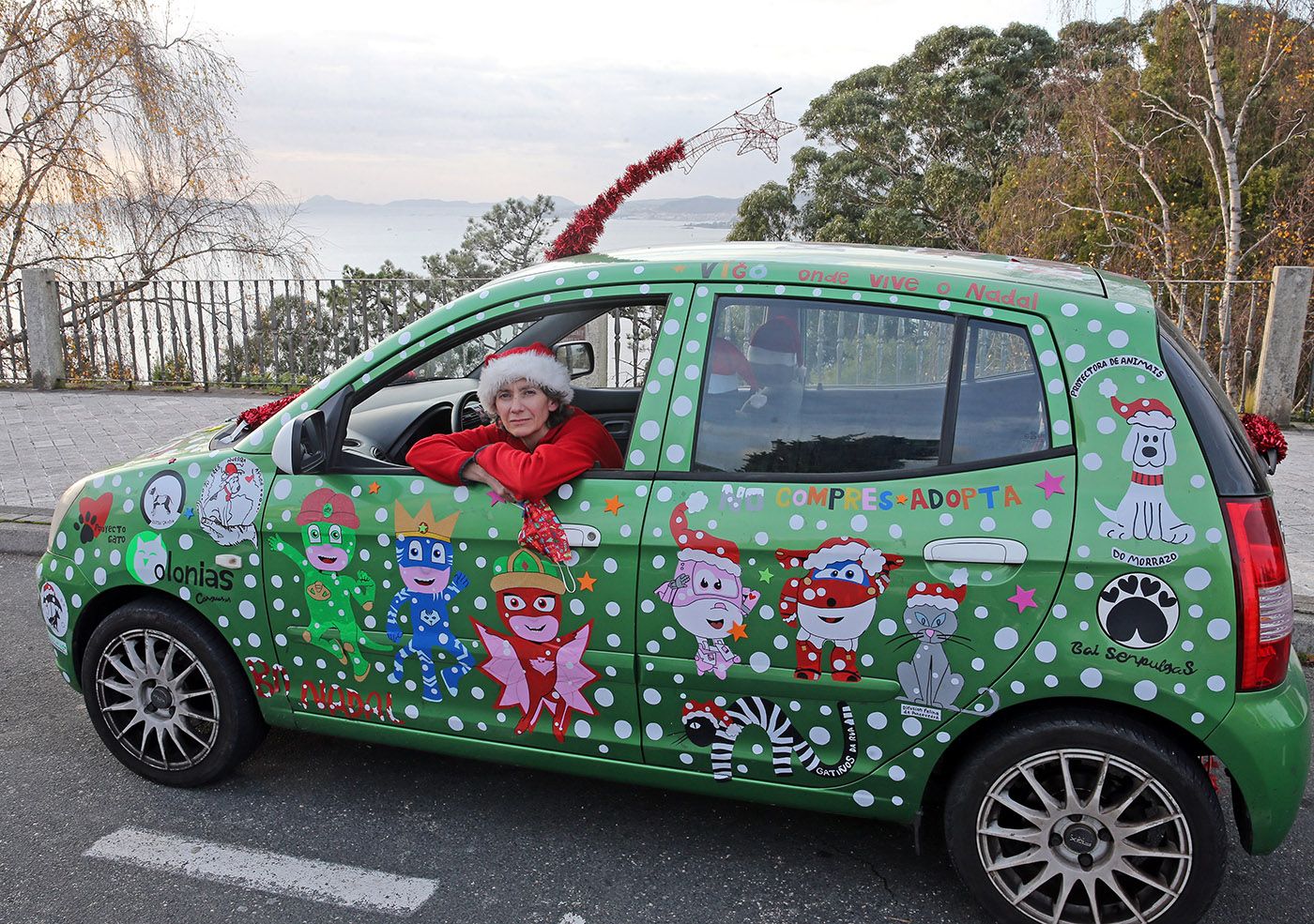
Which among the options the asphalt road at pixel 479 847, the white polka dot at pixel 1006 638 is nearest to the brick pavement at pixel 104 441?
the asphalt road at pixel 479 847

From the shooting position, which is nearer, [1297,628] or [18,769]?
[18,769]

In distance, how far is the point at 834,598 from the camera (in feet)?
8.75

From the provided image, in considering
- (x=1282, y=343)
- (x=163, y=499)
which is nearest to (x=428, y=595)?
(x=163, y=499)

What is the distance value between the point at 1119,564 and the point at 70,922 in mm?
2949

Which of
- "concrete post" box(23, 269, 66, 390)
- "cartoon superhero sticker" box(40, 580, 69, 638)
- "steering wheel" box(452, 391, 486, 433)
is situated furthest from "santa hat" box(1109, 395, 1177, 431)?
"concrete post" box(23, 269, 66, 390)

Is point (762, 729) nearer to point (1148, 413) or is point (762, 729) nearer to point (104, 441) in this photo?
point (1148, 413)

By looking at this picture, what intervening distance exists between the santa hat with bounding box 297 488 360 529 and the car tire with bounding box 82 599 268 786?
2.05 ft

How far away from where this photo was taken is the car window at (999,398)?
2607 mm

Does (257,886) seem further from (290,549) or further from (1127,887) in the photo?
(1127,887)

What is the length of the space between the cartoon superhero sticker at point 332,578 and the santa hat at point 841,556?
1304 millimetres

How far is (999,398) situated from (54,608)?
3.22 m

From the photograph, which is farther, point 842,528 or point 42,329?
point 42,329

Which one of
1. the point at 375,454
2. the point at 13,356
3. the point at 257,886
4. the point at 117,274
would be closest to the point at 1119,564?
the point at 375,454

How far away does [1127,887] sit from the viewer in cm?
265
